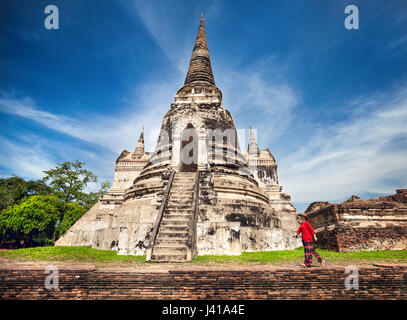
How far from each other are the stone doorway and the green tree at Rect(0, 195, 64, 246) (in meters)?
18.2

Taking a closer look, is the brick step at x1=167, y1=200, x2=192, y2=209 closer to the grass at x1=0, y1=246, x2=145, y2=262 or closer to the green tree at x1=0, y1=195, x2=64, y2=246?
the grass at x1=0, y1=246, x2=145, y2=262

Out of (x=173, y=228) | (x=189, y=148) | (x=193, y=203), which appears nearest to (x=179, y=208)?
(x=193, y=203)

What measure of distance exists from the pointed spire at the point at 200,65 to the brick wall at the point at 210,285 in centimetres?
1379

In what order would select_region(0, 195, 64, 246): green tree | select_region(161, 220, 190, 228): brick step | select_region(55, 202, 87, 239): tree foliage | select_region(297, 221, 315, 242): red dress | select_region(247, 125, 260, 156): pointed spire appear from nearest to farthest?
1. select_region(297, 221, 315, 242): red dress
2. select_region(161, 220, 190, 228): brick step
3. select_region(0, 195, 64, 246): green tree
4. select_region(55, 202, 87, 239): tree foliage
5. select_region(247, 125, 260, 156): pointed spire

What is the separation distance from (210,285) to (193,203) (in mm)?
3917

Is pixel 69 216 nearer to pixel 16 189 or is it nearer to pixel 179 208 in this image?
pixel 16 189

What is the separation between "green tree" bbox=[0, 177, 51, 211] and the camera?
2733cm

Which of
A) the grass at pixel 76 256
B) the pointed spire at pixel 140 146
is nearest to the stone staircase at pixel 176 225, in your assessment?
the grass at pixel 76 256

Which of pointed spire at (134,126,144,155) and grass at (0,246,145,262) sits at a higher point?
pointed spire at (134,126,144,155)

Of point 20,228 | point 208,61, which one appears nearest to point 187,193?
point 208,61

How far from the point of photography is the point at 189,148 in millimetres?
13008
